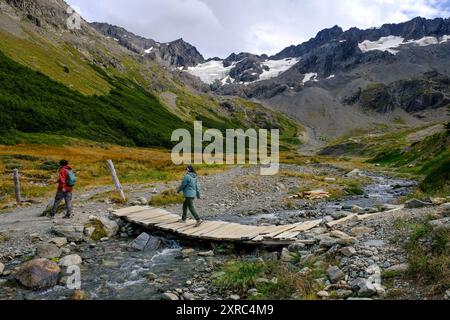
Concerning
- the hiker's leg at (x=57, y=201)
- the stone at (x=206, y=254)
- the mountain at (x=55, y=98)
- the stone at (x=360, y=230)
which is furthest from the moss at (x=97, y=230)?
the mountain at (x=55, y=98)

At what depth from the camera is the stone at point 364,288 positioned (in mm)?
11656

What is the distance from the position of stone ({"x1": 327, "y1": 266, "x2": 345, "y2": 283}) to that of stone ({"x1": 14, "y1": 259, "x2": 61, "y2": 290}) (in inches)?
386

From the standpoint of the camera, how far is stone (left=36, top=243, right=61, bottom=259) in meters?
17.8

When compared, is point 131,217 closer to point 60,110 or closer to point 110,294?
point 110,294

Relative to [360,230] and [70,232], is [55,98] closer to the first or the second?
[70,232]

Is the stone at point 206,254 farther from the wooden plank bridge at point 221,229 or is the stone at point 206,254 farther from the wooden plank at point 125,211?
the wooden plank at point 125,211

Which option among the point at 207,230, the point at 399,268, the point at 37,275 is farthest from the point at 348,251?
the point at 37,275

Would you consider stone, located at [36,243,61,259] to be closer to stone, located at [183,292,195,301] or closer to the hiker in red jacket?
the hiker in red jacket

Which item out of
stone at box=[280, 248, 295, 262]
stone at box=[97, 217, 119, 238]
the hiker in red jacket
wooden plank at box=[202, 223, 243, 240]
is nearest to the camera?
stone at box=[280, 248, 295, 262]

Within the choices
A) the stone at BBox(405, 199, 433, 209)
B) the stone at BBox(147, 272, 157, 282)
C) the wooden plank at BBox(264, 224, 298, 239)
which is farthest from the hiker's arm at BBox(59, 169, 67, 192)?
the stone at BBox(405, 199, 433, 209)

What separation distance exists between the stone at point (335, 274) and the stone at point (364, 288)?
70 centimetres

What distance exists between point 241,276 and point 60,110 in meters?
Result: 127

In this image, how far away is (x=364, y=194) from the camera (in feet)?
135
